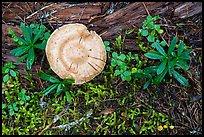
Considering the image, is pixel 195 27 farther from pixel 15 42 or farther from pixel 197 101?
pixel 15 42

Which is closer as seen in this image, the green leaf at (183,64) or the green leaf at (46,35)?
the green leaf at (183,64)

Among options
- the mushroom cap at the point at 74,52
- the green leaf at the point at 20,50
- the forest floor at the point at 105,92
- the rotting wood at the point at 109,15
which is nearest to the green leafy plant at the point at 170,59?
the forest floor at the point at 105,92

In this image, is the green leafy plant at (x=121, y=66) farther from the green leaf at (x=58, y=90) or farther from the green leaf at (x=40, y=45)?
the green leaf at (x=40, y=45)

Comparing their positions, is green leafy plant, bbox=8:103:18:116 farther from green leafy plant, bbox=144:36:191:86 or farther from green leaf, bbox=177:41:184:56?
green leaf, bbox=177:41:184:56

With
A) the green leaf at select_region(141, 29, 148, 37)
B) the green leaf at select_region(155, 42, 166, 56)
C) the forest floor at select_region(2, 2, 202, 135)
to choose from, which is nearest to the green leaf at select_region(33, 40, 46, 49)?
the forest floor at select_region(2, 2, 202, 135)

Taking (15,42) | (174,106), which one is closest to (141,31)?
(174,106)

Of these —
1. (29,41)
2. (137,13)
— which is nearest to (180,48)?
(137,13)
